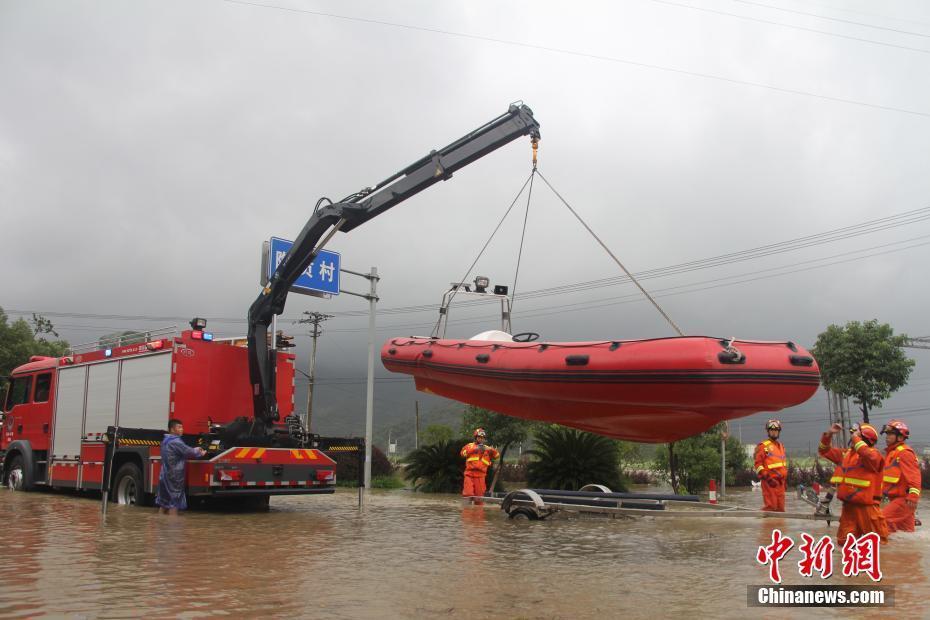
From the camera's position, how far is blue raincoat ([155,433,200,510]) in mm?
Result: 9852

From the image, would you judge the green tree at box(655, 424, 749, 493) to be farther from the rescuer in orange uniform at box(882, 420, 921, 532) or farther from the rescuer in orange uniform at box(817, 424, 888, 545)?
the rescuer in orange uniform at box(817, 424, 888, 545)

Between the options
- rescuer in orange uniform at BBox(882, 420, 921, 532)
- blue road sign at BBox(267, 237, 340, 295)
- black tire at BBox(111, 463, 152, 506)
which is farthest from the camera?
blue road sign at BBox(267, 237, 340, 295)

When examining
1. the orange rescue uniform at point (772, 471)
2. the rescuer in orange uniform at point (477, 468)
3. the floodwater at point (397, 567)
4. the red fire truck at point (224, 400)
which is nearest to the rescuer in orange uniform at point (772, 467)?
the orange rescue uniform at point (772, 471)

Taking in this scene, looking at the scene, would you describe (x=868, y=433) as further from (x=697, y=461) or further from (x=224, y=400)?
(x=697, y=461)

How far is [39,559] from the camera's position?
6.07 metres

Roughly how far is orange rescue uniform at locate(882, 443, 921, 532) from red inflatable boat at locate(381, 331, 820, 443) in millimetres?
1036

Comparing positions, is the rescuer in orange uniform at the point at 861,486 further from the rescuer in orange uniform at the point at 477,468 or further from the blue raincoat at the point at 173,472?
the blue raincoat at the point at 173,472

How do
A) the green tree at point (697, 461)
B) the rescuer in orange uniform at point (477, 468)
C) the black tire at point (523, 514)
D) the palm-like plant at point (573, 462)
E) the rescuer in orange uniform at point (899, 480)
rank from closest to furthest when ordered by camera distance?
the rescuer in orange uniform at point (899, 480) → the black tire at point (523, 514) → the rescuer in orange uniform at point (477, 468) → the palm-like plant at point (573, 462) → the green tree at point (697, 461)

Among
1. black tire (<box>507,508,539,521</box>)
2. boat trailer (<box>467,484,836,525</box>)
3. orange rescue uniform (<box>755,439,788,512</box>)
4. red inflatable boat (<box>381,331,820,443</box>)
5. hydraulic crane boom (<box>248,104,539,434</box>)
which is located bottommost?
black tire (<box>507,508,539,521</box>)

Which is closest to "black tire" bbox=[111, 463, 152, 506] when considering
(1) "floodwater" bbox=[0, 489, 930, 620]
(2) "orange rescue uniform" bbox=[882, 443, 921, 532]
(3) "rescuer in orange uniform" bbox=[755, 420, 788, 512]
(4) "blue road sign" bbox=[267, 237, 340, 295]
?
(1) "floodwater" bbox=[0, 489, 930, 620]

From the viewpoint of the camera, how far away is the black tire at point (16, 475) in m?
13.2

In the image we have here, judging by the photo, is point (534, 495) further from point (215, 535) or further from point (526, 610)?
point (526, 610)

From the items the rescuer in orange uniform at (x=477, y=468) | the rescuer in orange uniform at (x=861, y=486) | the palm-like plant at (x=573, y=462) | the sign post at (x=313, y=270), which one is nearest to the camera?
the rescuer in orange uniform at (x=861, y=486)

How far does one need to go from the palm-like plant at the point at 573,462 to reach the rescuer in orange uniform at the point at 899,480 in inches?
268
